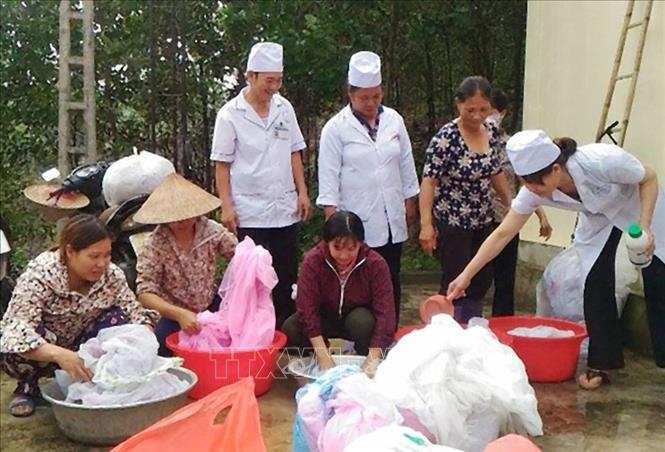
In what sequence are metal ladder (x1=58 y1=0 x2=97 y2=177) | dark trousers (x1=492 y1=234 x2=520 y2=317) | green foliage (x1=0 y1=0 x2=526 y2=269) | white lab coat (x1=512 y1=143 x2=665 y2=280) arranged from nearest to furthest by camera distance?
white lab coat (x1=512 y1=143 x2=665 y2=280) < dark trousers (x1=492 y1=234 x2=520 y2=317) < metal ladder (x1=58 y1=0 x2=97 y2=177) < green foliage (x1=0 y1=0 x2=526 y2=269)

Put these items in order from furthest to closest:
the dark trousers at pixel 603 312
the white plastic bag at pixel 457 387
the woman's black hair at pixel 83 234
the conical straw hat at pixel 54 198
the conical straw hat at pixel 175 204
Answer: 1. the conical straw hat at pixel 54 198
2. the dark trousers at pixel 603 312
3. the conical straw hat at pixel 175 204
4. the woman's black hair at pixel 83 234
5. the white plastic bag at pixel 457 387

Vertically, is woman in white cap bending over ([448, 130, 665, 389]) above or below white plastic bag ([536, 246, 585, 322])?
above

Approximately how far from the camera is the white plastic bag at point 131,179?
3.60 m

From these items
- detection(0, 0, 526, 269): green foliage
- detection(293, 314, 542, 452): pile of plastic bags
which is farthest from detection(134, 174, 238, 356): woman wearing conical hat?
detection(0, 0, 526, 269): green foliage

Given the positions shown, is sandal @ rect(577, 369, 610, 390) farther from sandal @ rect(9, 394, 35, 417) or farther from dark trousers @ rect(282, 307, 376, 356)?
sandal @ rect(9, 394, 35, 417)

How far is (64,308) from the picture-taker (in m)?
2.89

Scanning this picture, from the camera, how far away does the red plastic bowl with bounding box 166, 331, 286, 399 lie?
2.94 m

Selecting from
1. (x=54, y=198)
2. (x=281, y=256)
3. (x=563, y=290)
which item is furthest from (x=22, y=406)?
(x=563, y=290)

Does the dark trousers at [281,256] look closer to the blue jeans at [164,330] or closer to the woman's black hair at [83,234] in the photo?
the blue jeans at [164,330]

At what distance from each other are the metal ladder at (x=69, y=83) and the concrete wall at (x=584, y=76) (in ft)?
9.33

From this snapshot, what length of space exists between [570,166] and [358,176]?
3.03 feet

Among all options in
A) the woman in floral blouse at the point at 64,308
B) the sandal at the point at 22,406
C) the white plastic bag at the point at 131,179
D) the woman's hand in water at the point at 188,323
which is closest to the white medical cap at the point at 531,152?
the woman's hand in water at the point at 188,323

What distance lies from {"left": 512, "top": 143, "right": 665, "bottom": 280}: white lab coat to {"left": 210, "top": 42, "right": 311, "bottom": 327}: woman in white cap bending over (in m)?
1.03

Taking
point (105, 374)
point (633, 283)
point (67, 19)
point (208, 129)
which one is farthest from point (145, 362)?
point (208, 129)
